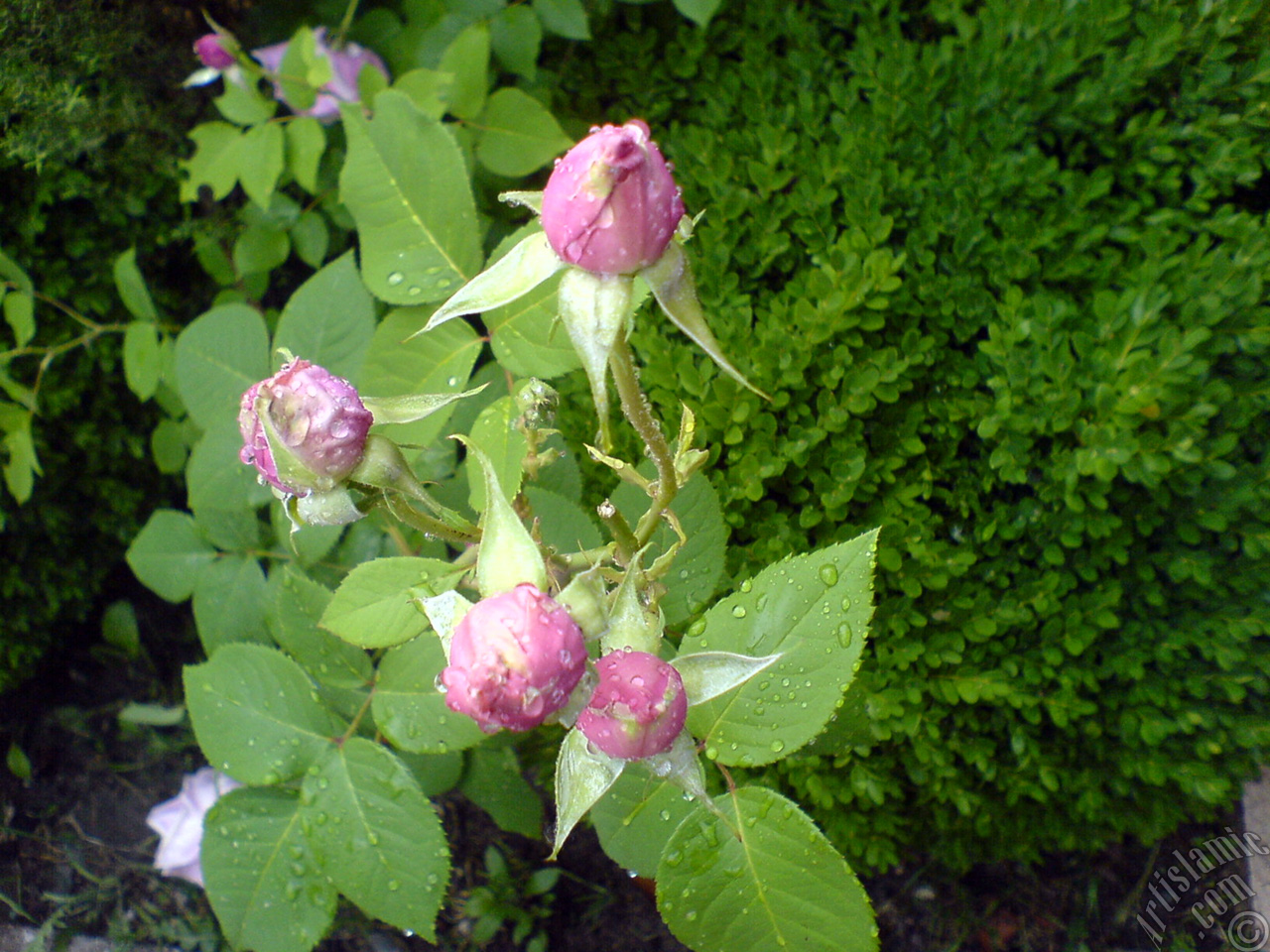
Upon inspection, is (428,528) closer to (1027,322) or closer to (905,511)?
(905,511)

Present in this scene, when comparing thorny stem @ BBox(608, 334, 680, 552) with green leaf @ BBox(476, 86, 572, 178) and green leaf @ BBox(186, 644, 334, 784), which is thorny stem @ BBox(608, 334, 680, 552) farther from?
green leaf @ BBox(476, 86, 572, 178)

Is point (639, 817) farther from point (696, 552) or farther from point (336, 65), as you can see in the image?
point (336, 65)

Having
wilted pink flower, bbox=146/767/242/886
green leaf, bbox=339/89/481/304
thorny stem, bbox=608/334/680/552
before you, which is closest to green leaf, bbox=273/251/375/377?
green leaf, bbox=339/89/481/304

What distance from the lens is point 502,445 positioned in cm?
87

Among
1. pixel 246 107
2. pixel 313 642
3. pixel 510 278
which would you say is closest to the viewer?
pixel 510 278

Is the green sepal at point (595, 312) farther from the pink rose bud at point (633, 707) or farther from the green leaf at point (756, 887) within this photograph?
the green leaf at point (756, 887)

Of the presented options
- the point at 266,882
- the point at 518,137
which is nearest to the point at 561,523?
the point at 266,882

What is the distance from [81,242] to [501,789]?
1.40 meters

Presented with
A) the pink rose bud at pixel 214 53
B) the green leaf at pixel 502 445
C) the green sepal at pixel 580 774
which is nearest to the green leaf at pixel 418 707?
the green leaf at pixel 502 445

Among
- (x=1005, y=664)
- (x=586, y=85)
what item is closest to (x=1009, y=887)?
(x=1005, y=664)

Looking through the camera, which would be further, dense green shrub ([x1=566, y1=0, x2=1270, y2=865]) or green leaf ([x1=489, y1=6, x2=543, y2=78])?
green leaf ([x1=489, y1=6, x2=543, y2=78])

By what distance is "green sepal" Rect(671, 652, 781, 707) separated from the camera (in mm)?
637

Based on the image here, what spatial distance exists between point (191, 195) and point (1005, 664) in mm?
1581

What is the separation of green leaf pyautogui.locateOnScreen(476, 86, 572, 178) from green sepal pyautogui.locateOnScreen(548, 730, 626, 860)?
1.01 m
